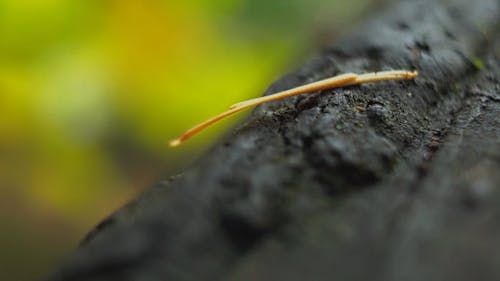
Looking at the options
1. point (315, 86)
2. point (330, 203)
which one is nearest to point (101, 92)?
point (315, 86)

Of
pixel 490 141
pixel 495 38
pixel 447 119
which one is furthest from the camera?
pixel 495 38

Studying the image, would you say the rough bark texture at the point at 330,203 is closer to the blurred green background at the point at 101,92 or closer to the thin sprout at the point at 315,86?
Result: the thin sprout at the point at 315,86

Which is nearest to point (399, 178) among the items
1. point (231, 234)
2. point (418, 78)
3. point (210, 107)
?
point (231, 234)

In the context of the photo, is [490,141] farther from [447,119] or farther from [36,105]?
[36,105]

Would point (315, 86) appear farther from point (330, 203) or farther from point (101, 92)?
point (101, 92)

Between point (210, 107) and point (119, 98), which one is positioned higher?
point (119, 98)

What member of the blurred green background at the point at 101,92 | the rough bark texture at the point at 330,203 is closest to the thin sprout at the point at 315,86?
the rough bark texture at the point at 330,203
